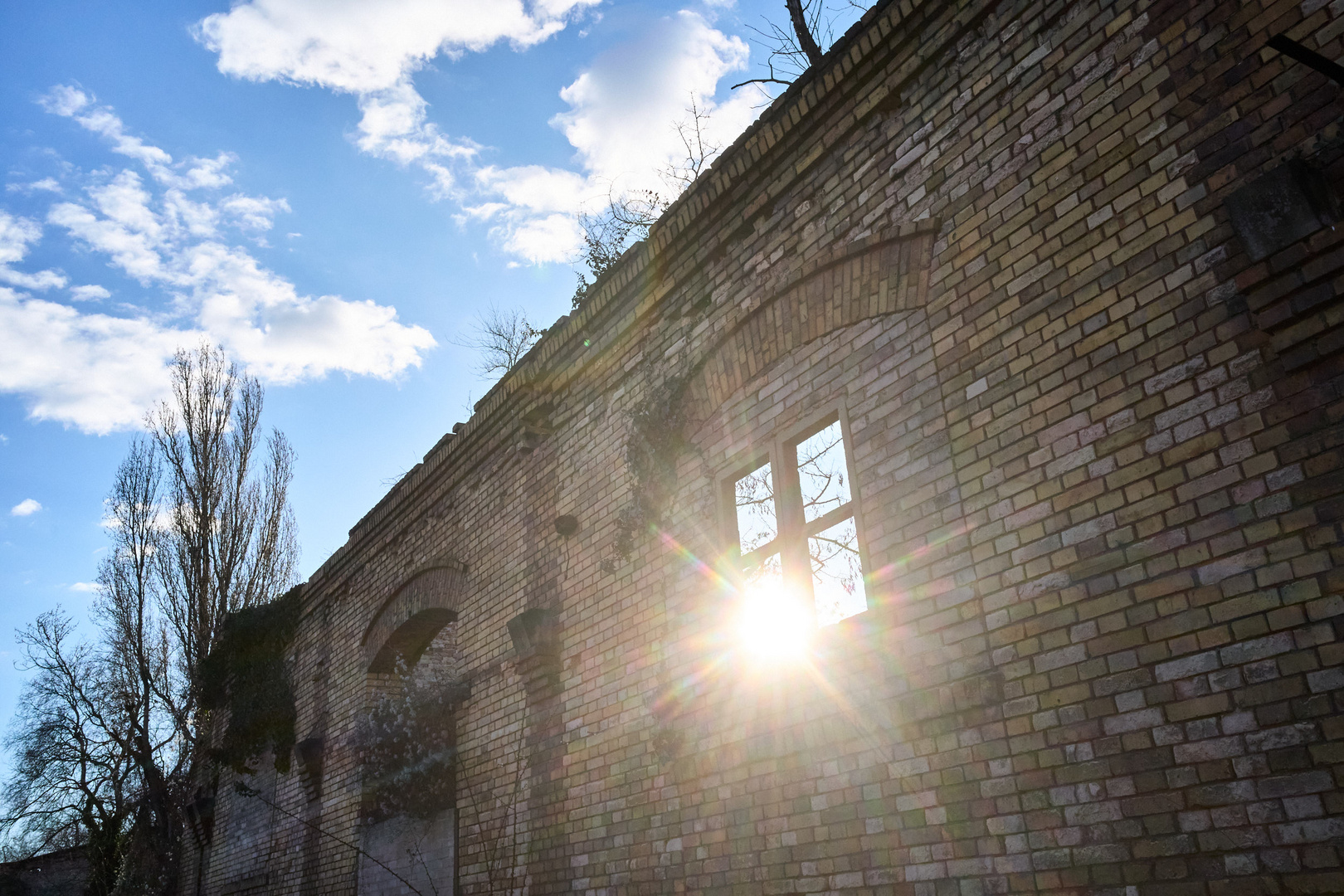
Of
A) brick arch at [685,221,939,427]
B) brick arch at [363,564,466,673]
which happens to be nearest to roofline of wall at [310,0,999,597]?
brick arch at [685,221,939,427]

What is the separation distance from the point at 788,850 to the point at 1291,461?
9.38 ft

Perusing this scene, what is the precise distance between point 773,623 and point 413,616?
5.58m

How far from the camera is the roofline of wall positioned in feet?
15.9

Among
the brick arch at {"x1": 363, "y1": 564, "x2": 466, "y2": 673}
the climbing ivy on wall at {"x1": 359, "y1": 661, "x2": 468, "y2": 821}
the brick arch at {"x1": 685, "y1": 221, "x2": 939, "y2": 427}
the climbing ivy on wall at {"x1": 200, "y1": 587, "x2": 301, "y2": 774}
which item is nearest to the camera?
the brick arch at {"x1": 685, "y1": 221, "x2": 939, "y2": 427}

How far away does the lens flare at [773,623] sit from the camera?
4.74 meters

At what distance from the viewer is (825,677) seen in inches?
177

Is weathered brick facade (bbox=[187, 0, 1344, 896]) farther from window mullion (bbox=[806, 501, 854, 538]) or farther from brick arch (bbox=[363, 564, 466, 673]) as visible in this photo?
brick arch (bbox=[363, 564, 466, 673])

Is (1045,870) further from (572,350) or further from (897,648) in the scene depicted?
(572,350)

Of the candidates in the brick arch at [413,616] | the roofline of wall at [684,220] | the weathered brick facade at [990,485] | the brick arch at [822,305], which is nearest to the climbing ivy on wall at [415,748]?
the brick arch at [413,616]

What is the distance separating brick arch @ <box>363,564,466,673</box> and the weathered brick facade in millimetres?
2177

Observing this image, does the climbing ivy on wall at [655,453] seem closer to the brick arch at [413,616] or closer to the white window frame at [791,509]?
the white window frame at [791,509]

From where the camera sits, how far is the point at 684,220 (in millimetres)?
6086

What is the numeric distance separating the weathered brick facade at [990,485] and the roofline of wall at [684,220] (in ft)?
0.11

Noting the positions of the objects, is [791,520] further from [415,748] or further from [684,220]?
[415,748]
